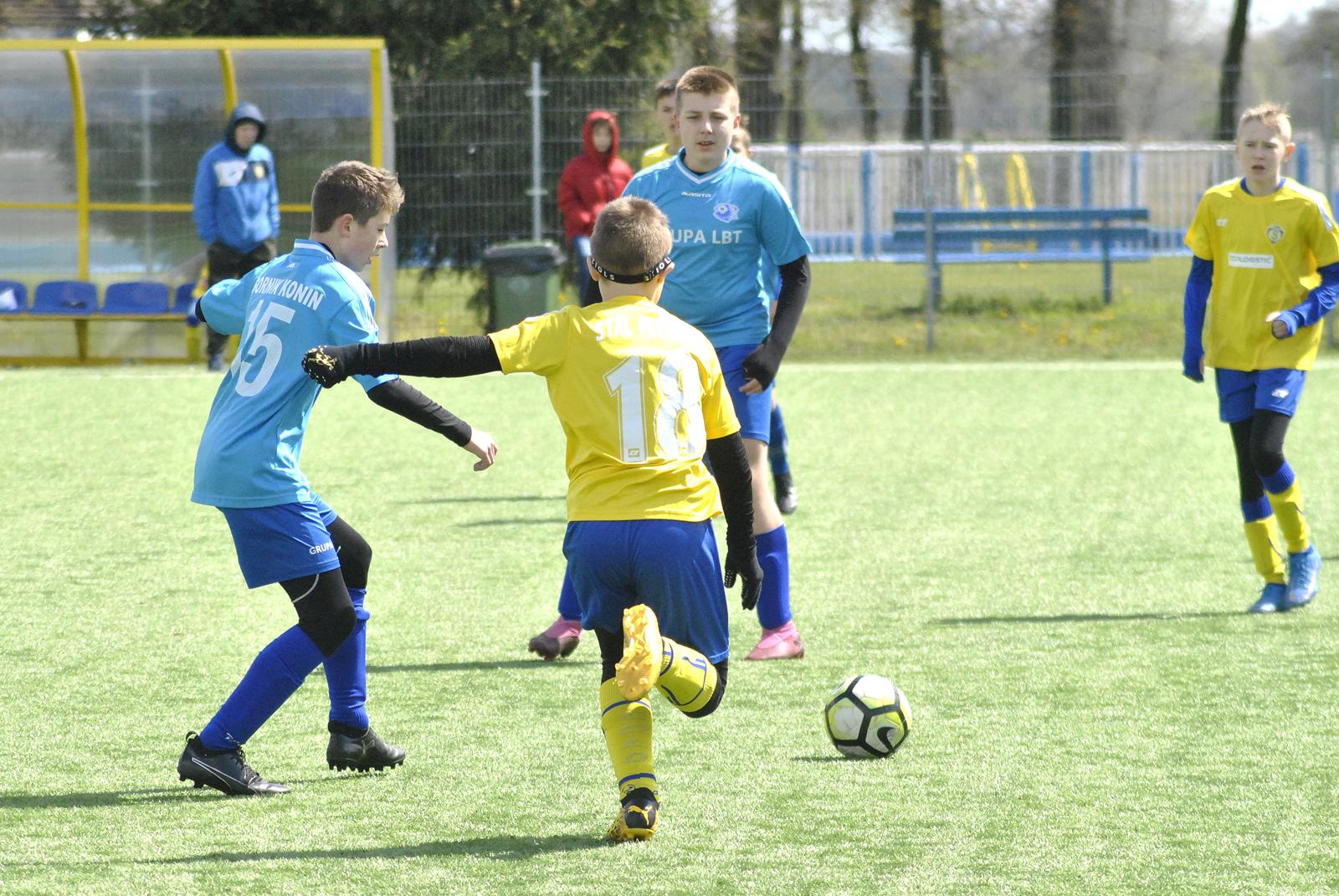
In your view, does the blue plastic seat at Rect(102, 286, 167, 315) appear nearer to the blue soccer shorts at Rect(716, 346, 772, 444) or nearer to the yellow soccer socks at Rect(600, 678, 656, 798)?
the blue soccer shorts at Rect(716, 346, 772, 444)

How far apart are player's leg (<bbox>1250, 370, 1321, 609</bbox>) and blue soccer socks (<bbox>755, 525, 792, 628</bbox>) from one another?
1886mm

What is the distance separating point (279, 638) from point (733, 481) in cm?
118

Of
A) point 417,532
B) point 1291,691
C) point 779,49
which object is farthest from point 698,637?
point 779,49

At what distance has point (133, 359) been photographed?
15.3 meters

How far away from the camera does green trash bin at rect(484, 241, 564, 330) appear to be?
15.8 meters

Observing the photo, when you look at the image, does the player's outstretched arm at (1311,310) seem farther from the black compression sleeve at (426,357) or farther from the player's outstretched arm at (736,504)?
the black compression sleeve at (426,357)

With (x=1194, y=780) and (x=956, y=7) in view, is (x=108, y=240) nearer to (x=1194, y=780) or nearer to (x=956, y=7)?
(x=1194, y=780)

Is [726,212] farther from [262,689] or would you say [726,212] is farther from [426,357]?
[262,689]

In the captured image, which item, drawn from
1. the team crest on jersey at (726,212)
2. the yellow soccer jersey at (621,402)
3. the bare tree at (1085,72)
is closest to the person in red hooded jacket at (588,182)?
the bare tree at (1085,72)

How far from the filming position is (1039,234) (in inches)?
722

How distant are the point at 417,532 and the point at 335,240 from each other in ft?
13.0

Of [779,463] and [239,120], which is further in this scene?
[239,120]

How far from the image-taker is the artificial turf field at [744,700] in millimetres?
3857

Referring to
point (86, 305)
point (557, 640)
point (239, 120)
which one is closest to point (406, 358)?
point (557, 640)
